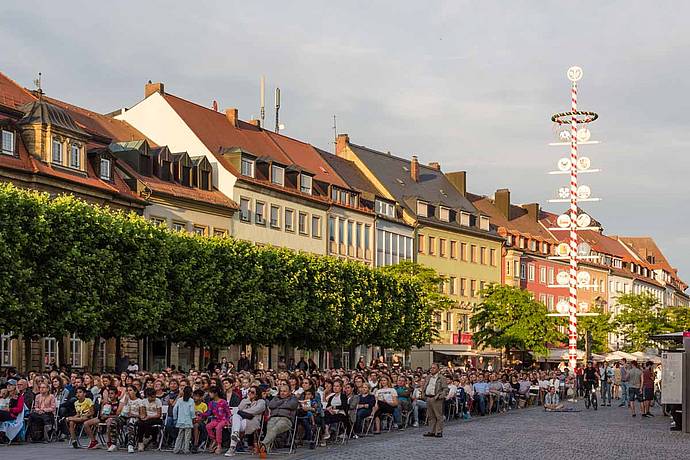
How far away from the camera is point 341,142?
86938 millimetres

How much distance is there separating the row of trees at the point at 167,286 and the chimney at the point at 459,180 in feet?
121

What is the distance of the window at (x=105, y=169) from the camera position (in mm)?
52188

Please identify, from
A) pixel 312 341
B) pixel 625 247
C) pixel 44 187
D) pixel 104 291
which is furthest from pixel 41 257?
pixel 625 247

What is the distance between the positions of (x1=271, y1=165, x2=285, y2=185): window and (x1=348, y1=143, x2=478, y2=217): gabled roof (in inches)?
700

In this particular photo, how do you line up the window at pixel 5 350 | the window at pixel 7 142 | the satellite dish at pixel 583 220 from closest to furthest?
1. the window at pixel 7 142
2. the window at pixel 5 350
3. the satellite dish at pixel 583 220

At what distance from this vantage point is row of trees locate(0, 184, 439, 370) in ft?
126

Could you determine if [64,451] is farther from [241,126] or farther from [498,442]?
[241,126]

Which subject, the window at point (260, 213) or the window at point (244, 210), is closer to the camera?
the window at point (244, 210)

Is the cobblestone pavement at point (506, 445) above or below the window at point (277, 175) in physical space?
below

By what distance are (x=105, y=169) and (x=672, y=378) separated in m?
29.5

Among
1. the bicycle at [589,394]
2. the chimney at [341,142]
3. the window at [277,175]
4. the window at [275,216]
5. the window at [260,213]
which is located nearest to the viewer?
the bicycle at [589,394]

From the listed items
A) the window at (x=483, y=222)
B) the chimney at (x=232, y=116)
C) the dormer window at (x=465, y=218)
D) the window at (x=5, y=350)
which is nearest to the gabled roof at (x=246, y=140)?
the chimney at (x=232, y=116)

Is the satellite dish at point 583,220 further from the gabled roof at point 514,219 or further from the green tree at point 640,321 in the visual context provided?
the gabled roof at point 514,219

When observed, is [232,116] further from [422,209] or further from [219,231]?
[422,209]
